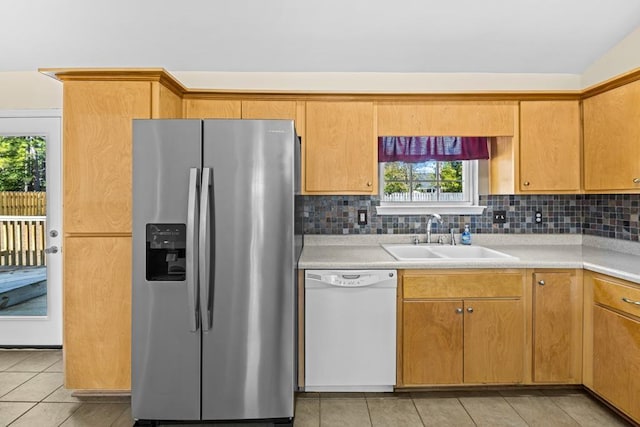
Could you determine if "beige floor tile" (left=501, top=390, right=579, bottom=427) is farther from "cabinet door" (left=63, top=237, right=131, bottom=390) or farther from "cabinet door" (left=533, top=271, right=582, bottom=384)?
"cabinet door" (left=63, top=237, right=131, bottom=390)

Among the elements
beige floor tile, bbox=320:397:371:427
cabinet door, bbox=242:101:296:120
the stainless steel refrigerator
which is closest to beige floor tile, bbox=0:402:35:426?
the stainless steel refrigerator

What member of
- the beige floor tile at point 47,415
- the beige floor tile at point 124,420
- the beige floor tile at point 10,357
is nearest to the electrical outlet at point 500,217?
the beige floor tile at point 124,420

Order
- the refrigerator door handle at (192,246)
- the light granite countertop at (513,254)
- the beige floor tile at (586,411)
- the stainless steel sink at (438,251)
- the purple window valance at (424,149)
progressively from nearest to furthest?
1. the refrigerator door handle at (192,246)
2. the beige floor tile at (586,411)
3. the light granite countertop at (513,254)
4. the stainless steel sink at (438,251)
5. the purple window valance at (424,149)

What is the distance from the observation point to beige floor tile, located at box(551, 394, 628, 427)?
7.58 ft

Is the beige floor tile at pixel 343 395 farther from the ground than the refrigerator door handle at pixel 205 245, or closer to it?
closer to it

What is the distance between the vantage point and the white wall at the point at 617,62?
280cm

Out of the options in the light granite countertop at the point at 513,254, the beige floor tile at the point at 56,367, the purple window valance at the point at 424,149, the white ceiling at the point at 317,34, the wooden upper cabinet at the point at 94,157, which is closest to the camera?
the wooden upper cabinet at the point at 94,157

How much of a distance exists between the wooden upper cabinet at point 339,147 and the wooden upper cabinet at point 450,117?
144 millimetres

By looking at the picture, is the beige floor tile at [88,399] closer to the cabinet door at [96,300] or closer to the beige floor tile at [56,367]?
the cabinet door at [96,300]

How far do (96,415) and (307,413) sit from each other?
3.86 feet

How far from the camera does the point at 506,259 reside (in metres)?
2.61

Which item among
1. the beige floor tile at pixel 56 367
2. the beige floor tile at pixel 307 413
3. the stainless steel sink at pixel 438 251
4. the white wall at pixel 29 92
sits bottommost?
the beige floor tile at pixel 307 413

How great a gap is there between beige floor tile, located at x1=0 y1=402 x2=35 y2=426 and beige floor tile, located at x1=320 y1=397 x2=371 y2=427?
1.70 meters

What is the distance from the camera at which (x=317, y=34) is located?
2.90 m
